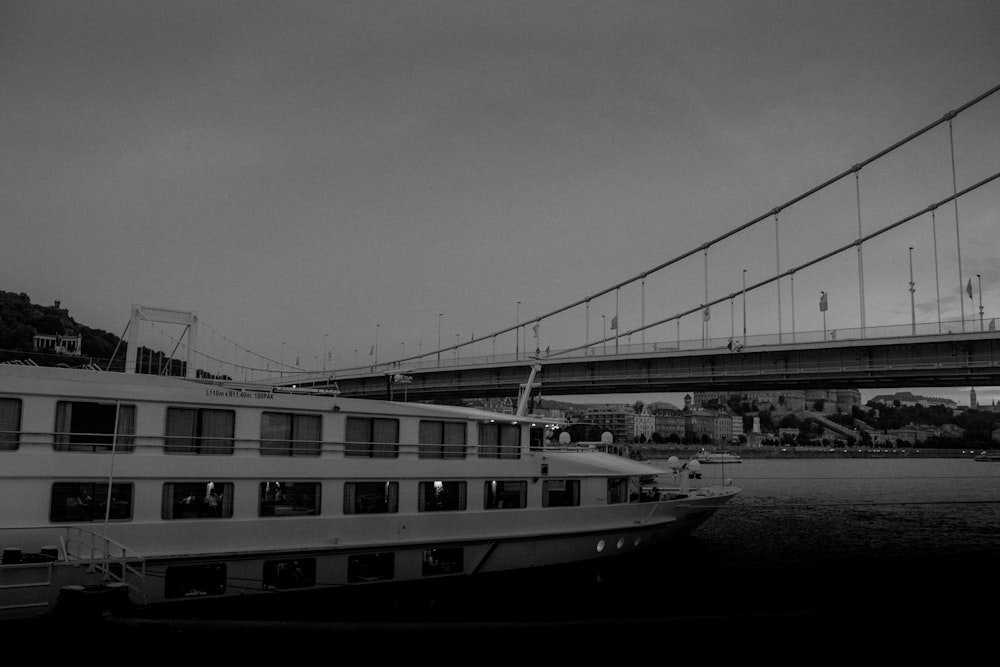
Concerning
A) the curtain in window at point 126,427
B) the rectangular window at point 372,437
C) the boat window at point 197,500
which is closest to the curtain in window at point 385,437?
the rectangular window at point 372,437

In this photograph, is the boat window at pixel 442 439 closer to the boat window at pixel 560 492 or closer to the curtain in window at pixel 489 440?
the curtain in window at pixel 489 440

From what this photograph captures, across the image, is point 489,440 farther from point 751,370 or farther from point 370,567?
point 751,370

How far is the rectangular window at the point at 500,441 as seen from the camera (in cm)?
1827

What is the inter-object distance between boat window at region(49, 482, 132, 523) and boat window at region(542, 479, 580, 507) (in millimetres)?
9894

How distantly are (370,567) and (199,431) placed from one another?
4762 mm

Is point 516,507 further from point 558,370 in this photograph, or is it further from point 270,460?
point 558,370

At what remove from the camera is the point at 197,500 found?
46.0 ft

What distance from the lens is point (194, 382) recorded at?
15.7 metres

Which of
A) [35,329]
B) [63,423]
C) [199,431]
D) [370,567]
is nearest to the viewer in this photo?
[63,423]

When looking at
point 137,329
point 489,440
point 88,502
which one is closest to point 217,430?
point 88,502

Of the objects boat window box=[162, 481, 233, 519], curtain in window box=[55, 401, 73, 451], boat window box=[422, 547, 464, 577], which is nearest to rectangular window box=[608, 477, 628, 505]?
boat window box=[422, 547, 464, 577]

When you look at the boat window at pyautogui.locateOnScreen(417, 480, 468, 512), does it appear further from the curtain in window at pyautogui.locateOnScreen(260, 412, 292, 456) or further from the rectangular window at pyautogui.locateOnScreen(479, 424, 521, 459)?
the curtain in window at pyautogui.locateOnScreen(260, 412, 292, 456)

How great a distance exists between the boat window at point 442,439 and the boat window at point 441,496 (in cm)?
69

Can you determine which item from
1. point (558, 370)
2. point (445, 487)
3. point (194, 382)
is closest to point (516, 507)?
point (445, 487)
